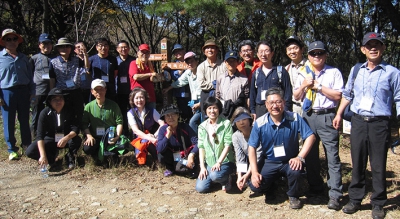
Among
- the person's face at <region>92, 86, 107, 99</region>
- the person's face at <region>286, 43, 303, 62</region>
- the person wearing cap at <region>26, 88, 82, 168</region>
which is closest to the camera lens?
the person's face at <region>286, 43, 303, 62</region>

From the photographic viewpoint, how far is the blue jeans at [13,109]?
17.3ft

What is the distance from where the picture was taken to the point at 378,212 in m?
3.38

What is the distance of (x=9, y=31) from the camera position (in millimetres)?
5125

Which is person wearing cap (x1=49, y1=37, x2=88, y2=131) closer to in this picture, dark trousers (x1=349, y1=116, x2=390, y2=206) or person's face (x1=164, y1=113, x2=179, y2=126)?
person's face (x1=164, y1=113, x2=179, y2=126)

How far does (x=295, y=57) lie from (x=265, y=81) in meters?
0.44

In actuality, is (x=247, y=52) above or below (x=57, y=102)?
above

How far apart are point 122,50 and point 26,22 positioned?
8.36 meters

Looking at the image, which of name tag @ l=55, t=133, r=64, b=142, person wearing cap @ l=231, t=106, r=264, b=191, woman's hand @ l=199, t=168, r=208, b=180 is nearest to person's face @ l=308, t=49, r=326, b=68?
person wearing cap @ l=231, t=106, r=264, b=191

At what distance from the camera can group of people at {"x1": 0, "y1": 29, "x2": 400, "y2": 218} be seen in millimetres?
3434

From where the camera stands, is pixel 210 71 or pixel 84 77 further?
pixel 84 77

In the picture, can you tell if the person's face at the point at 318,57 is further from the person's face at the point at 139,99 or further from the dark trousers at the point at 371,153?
the person's face at the point at 139,99

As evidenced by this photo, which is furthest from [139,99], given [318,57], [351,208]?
[351,208]

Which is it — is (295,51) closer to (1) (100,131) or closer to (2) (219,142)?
(2) (219,142)

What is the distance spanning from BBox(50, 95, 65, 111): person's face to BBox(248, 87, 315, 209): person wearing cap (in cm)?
277
